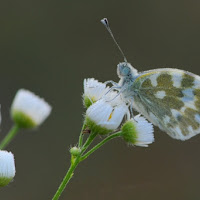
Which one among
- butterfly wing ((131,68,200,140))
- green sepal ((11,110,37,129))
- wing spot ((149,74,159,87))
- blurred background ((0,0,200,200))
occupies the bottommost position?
blurred background ((0,0,200,200))

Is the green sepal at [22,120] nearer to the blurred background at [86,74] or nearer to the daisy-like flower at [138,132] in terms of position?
the daisy-like flower at [138,132]

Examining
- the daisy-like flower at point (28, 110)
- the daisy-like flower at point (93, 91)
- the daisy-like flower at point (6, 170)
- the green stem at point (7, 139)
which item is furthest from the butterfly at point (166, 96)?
the daisy-like flower at point (6, 170)

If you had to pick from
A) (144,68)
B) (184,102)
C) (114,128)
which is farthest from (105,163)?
(114,128)

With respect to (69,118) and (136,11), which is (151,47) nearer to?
(136,11)

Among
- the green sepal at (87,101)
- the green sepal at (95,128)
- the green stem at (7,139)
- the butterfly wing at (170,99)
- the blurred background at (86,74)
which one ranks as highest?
the green stem at (7,139)

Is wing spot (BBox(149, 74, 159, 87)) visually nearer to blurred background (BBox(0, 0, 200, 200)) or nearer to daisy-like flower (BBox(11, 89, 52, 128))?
daisy-like flower (BBox(11, 89, 52, 128))

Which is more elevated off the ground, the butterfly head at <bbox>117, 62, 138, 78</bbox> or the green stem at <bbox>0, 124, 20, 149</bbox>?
the green stem at <bbox>0, 124, 20, 149</bbox>

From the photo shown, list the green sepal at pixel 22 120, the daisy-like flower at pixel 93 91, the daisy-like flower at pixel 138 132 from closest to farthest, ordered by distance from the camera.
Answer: the daisy-like flower at pixel 138 132 < the daisy-like flower at pixel 93 91 < the green sepal at pixel 22 120

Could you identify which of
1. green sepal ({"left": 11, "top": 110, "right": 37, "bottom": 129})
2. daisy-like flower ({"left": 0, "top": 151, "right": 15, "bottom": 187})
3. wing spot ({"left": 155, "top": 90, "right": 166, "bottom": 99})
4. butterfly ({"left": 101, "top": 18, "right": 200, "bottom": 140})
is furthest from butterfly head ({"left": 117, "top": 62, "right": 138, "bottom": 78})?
daisy-like flower ({"left": 0, "top": 151, "right": 15, "bottom": 187})
